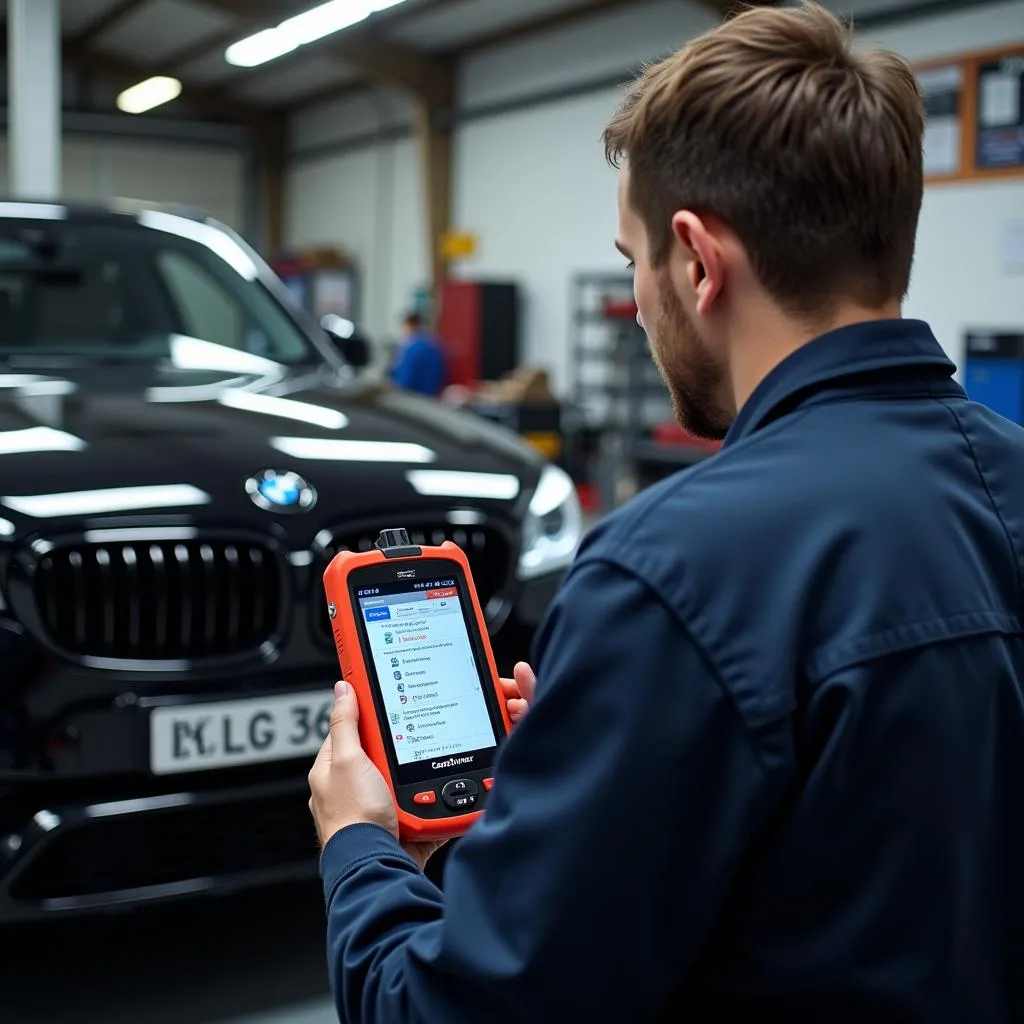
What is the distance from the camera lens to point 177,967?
7.70 feet

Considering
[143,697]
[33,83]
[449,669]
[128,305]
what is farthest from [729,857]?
[33,83]

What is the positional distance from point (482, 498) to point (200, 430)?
1.76 feet

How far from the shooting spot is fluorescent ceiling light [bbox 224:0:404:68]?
9836 millimetres

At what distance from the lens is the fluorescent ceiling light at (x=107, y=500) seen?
6.72 feet

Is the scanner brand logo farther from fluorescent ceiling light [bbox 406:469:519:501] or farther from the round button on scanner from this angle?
fluorescent ceiling light [bbox 406:469:519:501]

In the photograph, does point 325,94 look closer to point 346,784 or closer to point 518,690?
point 518,690

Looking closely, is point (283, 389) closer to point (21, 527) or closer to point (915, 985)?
point (21, 527)

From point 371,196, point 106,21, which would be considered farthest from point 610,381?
point 106,21

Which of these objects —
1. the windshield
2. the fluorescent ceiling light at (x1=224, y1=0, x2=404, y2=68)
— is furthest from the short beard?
the fluorescent ceiling light at (x1=224, y1=0, x2=404, y2=68)

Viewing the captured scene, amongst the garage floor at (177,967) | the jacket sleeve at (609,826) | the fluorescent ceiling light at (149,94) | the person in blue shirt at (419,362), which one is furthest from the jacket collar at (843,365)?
the fluorescent ceiling light at (149,94)

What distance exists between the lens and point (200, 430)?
2.39 m

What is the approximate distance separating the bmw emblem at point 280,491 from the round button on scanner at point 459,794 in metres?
1.12

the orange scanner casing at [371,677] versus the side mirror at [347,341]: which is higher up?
the side mirror at [347,341]

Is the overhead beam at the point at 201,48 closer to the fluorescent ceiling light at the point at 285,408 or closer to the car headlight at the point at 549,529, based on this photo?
the fluorescent ceiling light at the point at 285,408
